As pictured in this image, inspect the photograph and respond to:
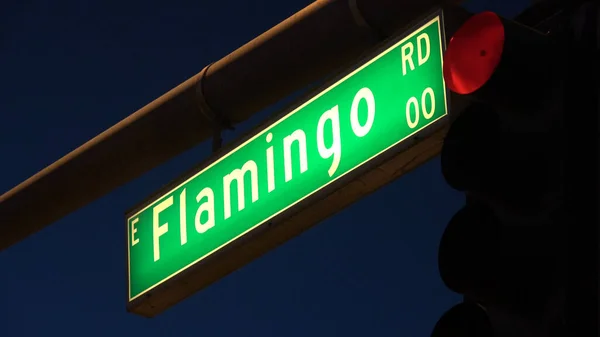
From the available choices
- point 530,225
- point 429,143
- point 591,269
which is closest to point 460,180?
point 530,225

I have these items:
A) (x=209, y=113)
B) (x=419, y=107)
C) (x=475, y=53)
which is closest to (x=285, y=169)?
(x=209, y=113)

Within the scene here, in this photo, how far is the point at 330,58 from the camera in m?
4.39

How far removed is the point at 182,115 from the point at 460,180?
1952 mm

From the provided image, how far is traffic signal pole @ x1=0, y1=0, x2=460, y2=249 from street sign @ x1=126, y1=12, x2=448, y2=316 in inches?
4.2

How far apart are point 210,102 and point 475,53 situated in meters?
1.82

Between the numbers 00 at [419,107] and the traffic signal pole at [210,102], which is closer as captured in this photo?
the numbers 00 at [419,107]

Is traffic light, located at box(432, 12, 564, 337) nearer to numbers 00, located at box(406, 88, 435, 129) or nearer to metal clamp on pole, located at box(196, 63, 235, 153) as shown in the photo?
numbers 00, located at box(406, 88, 435, 129)

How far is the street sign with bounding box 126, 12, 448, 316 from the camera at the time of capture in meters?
4.02

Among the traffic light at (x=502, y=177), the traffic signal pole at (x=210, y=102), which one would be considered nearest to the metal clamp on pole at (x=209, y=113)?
the traffic signal pole at (x=210, y=102)

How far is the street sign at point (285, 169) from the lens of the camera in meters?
4.02

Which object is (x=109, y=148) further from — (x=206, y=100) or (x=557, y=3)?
(x=557, y=3)

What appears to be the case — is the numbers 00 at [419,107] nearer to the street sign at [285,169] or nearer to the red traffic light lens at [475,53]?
the street sign at [285,169]

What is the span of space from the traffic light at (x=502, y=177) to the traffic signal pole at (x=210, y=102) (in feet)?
2.93

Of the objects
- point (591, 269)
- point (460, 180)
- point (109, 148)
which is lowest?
point (591, 269)
